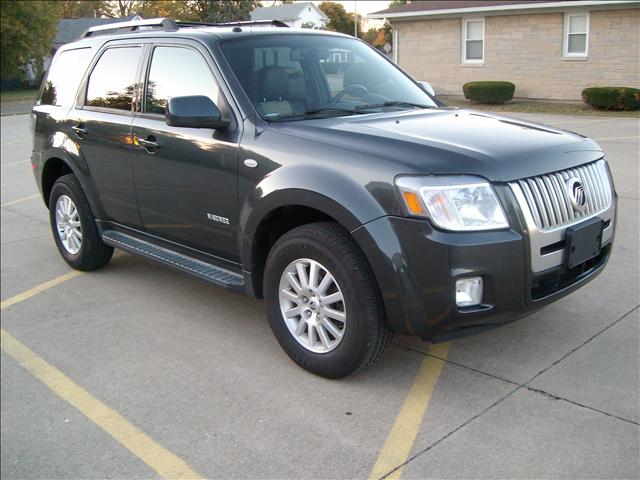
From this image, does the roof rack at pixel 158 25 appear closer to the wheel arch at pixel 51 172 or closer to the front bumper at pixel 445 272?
the wheel arch at pixel 51 172

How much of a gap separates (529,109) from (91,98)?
52.6 feet

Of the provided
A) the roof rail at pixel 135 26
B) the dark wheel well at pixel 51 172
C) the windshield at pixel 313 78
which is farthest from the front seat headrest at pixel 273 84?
the dark wheel well at pixel 51 172

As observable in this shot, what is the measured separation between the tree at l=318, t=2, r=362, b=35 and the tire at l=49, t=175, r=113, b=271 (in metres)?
49.0

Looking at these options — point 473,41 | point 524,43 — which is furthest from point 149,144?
point 473,41

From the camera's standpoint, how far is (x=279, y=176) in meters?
3.93

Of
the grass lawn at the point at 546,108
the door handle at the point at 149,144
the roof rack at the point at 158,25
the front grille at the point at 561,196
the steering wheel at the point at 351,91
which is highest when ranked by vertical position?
the roof rack at the point at 158,25

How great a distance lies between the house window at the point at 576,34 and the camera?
19.9m

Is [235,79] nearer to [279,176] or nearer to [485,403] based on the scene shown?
[279,176]

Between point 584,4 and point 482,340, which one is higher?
point 584,4

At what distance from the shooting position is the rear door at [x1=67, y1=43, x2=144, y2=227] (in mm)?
5148

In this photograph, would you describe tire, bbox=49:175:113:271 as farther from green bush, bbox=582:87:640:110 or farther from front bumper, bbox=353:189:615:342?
green bush, bbox=582:87:640:110

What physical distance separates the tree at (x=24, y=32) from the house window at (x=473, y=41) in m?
27.0

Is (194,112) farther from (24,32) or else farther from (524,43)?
(24,32)

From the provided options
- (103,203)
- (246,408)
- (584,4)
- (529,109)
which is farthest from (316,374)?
(584,4)
